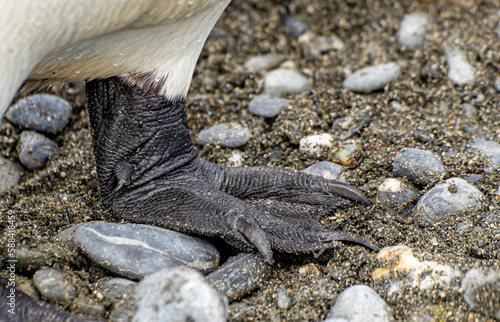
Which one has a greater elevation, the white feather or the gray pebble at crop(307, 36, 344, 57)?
the white feather

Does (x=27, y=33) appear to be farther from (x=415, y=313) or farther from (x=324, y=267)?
(x=415, y=313)

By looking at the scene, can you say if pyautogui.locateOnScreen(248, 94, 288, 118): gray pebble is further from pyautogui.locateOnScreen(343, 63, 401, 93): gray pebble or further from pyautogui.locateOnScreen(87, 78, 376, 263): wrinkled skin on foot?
pyautogui.locateOnScreen(87, 78, 376, 263): wrinkled skin on foot

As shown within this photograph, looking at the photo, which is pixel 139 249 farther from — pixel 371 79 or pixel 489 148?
pixel 371 79

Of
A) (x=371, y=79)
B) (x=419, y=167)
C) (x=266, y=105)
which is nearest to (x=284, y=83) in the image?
(x=266, y=105)

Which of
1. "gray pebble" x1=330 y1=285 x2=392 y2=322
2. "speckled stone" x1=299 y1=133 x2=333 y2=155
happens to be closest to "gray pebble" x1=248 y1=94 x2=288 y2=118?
"speckled stone" x1=299 y1=133 x2=333 y2=155

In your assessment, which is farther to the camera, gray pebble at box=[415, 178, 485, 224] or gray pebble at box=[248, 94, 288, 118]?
gray pebble at box=[248, 94, 288, 118]
